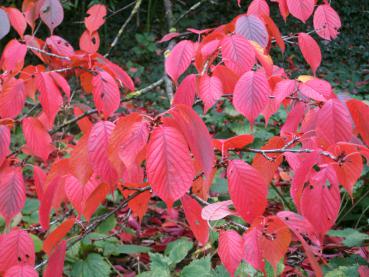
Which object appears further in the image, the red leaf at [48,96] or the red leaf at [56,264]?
the red leaf at [48,96]

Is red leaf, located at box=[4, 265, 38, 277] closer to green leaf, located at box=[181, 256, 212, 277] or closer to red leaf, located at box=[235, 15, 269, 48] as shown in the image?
green leaf, located at box=[181, 256, 212, 277]

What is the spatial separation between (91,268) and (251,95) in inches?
42.8

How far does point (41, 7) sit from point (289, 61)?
4.32m

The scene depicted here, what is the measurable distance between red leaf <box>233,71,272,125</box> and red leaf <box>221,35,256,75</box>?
0.10 meters

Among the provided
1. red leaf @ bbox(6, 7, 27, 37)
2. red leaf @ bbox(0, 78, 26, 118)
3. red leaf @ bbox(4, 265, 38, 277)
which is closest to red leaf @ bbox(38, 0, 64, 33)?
red leaf @ bbox(6, 7, 27, 37)

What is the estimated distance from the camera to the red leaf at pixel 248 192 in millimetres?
636

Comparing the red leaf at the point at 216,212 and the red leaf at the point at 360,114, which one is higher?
the red leaf at the point at 360,114

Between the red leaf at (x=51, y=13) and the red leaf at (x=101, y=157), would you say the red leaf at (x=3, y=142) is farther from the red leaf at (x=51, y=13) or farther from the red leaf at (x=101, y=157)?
the red leaf at (x=51, y=13)

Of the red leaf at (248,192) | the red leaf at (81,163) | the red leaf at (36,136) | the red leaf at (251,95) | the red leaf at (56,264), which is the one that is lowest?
the red leaf at (56,264)

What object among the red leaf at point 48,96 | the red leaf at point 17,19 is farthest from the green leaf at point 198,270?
the red leaf at point 17,19

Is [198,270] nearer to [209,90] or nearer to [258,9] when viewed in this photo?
[209,90]

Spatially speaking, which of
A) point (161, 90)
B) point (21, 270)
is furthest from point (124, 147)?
point (161, 90)

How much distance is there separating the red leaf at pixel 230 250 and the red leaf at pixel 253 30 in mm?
448

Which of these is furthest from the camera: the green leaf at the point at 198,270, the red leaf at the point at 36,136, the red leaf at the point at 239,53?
the green leaf at the point at 198,270
